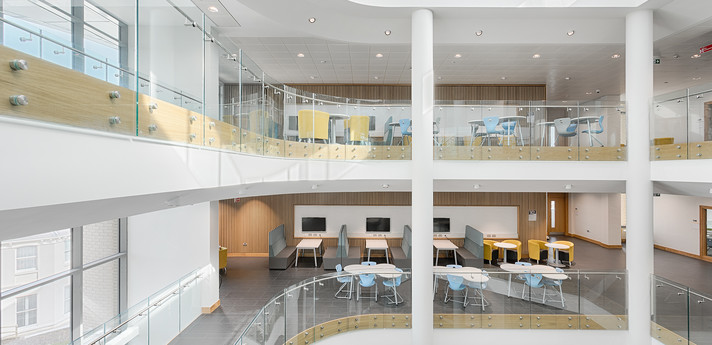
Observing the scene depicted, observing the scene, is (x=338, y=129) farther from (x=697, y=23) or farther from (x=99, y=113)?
(x=697, y=23)

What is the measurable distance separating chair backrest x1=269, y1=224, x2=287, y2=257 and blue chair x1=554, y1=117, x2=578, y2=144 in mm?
7854

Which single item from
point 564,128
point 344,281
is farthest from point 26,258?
point 564,128

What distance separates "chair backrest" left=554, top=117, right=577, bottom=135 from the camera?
6.73m

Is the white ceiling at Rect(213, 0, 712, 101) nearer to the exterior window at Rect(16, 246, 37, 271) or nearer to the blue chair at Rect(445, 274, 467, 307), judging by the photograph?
the exterior window at Rect(16, 246, 37, 271)

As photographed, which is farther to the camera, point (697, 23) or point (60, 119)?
point (697, 23)

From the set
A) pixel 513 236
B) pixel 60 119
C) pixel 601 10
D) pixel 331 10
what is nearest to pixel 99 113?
pixel 60 119

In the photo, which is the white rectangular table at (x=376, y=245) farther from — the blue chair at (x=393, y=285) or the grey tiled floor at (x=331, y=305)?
the blue chair at (x=393, y=285)

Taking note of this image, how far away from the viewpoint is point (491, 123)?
692cm

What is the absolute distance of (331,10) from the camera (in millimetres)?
6613

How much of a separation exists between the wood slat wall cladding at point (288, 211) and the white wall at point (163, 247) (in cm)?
454

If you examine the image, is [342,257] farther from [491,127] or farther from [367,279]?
[491,127]

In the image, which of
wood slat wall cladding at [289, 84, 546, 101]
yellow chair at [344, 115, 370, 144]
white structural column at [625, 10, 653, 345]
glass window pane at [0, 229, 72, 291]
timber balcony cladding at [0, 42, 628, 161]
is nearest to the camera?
timber balcony cladding at [0, 42, 628, 161]

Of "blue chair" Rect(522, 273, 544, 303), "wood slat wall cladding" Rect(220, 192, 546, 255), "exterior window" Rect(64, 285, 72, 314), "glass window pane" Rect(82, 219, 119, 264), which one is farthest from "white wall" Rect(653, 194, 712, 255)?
"exterior window" Rect(64, 285, 72, 314)

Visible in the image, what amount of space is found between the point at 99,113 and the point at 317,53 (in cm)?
711
